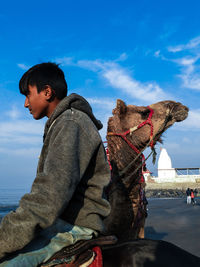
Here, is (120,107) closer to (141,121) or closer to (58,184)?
(141,121)

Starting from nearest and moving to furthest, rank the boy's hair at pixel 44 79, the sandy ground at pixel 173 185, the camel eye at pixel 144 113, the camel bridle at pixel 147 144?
the boy's hair at pixel 44 79 < the camel bridle at pixel 147 144 < the camel eye at pixel 144 113 < the sandy ground at pixel 173 185

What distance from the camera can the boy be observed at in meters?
1.52

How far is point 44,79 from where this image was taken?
85.0 inches

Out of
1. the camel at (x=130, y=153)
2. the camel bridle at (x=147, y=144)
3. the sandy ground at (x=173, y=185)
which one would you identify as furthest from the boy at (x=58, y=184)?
the sandy ground at (x=173, y=185)

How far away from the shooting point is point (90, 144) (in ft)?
6.01

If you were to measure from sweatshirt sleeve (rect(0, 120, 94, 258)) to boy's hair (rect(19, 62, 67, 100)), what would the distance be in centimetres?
49

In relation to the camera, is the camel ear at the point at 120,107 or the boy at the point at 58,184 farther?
the camel ear at the point at 120,107

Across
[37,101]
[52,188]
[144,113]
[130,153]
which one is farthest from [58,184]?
[144,113]

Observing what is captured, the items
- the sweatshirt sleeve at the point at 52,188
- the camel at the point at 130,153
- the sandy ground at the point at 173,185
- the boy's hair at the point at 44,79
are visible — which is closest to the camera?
the sweatshirt sleeve at the point at 52,188

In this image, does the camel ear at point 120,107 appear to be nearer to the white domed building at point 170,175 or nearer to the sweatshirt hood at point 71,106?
the sweatshirt hood at point 71,106

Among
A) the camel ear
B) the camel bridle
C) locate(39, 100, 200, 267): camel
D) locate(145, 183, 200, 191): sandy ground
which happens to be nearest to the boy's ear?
locate(39, 100, 200, 267): camel

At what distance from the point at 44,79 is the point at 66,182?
914 mm

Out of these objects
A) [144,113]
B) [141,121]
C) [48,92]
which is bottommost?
[48,92]

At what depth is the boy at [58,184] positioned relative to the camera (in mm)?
1521
